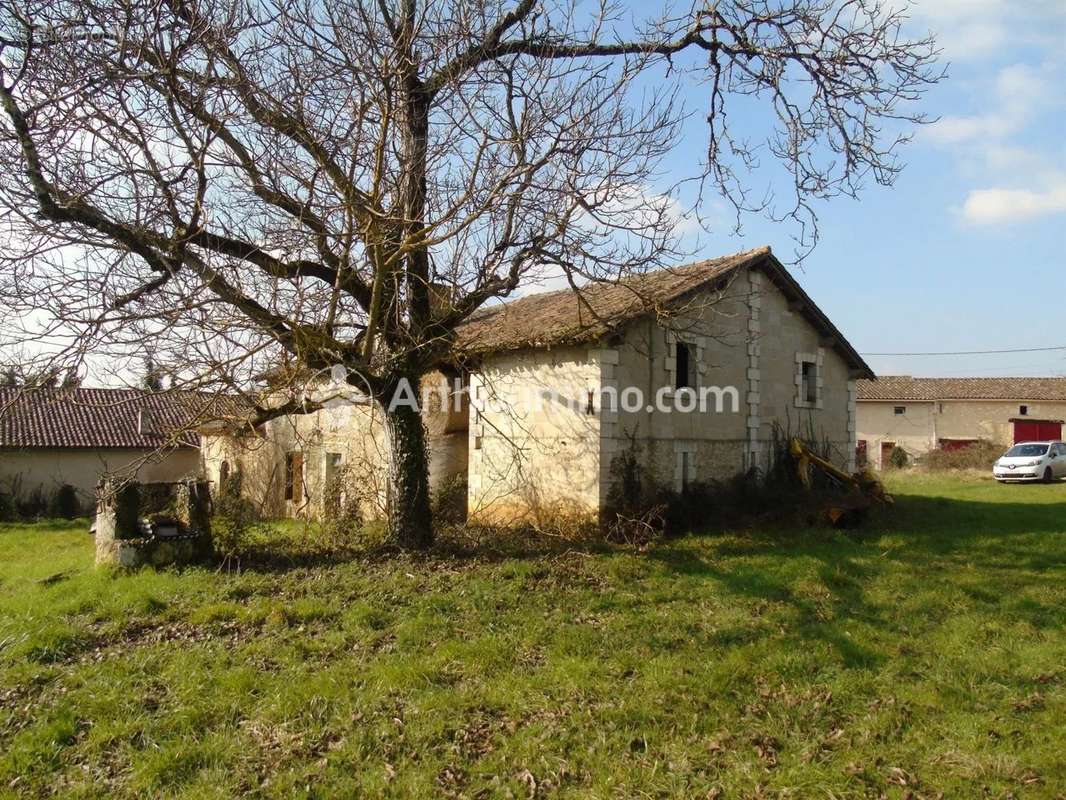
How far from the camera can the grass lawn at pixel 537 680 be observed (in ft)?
15.6

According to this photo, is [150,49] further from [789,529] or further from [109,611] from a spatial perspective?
[789,529]

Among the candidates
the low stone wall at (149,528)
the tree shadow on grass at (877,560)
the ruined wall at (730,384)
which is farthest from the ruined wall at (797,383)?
the low stone wall at (149,528)

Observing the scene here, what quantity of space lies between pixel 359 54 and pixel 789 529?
32.7 feet

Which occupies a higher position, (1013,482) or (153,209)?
(153,209)

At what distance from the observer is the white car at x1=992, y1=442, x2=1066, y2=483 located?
963 inches

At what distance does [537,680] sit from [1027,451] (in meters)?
25.6

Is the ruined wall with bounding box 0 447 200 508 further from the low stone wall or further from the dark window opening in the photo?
the dark window opening

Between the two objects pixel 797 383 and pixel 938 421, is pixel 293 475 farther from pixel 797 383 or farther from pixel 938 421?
pixel 938 421

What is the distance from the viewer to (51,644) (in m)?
6.94

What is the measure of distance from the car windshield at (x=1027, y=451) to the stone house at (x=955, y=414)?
9184 mm

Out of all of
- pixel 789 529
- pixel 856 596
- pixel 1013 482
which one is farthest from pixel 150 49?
pixel 1013 482

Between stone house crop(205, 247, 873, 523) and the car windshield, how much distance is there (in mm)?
11414

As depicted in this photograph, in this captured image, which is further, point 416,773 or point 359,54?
point 359,54

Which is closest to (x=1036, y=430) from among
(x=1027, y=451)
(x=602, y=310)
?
(x=1027, y=451)
